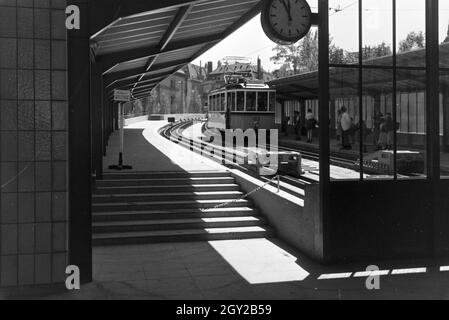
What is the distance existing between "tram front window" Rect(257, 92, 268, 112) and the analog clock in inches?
819

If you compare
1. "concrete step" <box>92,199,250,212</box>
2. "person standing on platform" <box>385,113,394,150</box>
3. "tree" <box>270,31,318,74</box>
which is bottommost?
"concrete step" <box>92,199,250,212</box>

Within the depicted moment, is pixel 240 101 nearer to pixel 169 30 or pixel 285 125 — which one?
pixel 285 125

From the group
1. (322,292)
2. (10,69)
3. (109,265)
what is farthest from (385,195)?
(10,69)

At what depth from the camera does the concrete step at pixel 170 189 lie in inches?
442

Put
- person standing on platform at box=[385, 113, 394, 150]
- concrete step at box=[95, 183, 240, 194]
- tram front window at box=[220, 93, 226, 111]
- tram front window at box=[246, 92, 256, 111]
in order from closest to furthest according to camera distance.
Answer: person standing on platform at box=[385, 113, 394, 150] → concrete step at box=[95, 183, 240, 194] → tram front window at box=[246, 92, 256, 111] → tram front window at box=[220, 93, 226, 111]

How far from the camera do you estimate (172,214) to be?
10383 millimetres

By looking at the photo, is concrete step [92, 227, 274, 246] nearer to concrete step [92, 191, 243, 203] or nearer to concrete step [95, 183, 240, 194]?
concrete step [92, 191, 243, 203]

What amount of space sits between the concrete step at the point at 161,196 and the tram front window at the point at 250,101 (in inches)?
684

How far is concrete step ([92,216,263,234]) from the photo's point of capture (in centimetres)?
972

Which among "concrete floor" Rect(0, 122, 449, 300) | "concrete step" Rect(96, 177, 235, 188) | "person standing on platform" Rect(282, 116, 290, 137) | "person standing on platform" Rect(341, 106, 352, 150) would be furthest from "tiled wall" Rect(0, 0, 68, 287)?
"person standing on platform" Rect(282, 116, 290, 137)

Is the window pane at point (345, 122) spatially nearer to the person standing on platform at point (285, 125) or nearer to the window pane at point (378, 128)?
the window pane at point (378, 128)

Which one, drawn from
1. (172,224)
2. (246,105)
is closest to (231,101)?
(246,105)

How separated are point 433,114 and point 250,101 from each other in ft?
68.0
